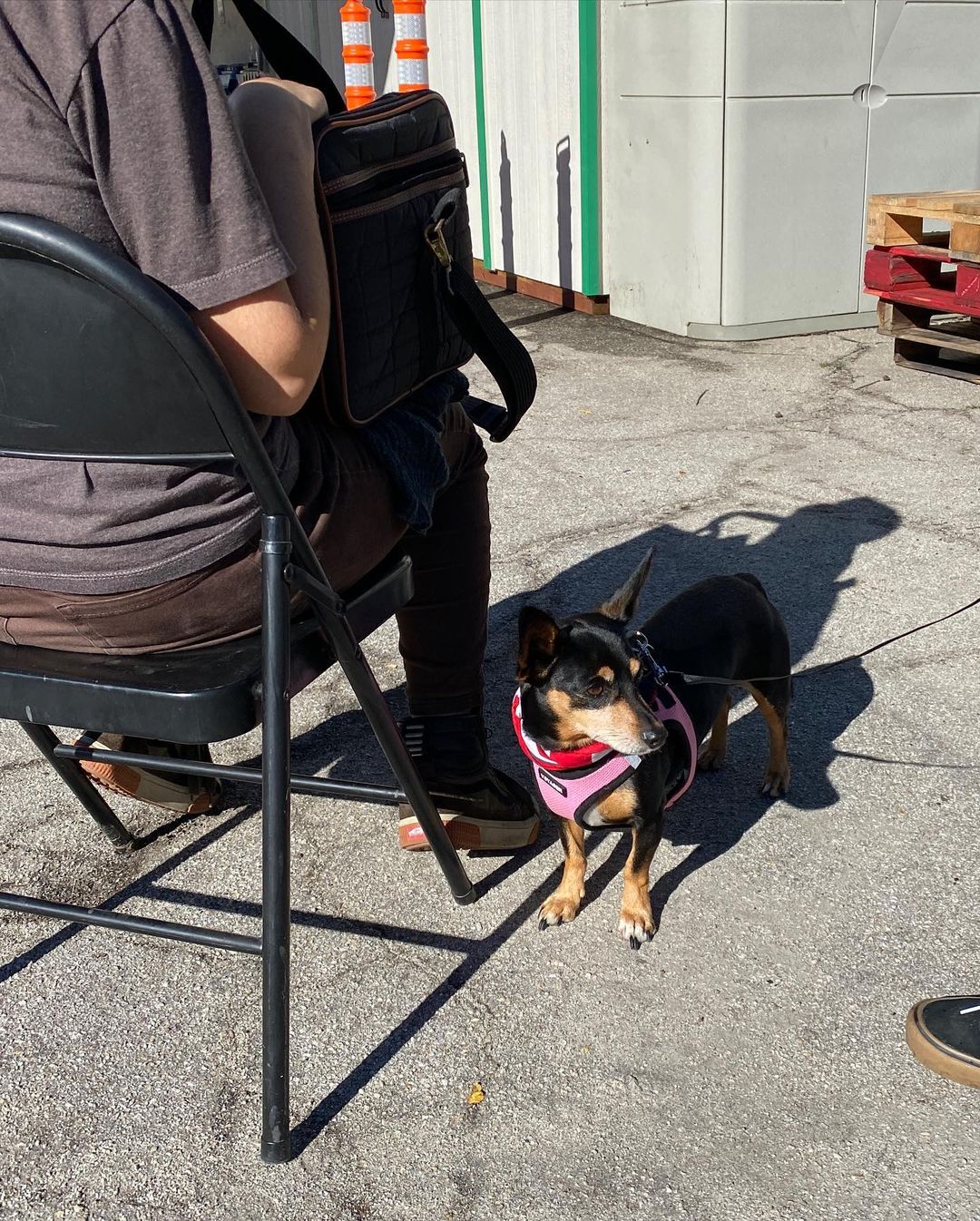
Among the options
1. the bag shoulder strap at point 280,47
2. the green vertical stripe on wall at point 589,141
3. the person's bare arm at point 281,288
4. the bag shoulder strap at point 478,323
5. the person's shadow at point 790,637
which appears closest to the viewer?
the person's bare arm at point 281,288

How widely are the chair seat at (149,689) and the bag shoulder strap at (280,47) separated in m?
0.98

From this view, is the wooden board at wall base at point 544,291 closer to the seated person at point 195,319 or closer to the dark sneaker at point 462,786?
the dark sneaker at point 462,786

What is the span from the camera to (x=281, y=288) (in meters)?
1.49

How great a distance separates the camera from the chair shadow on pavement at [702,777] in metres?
2.31

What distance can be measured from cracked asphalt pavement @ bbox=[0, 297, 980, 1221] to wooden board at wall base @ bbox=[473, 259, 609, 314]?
4.33 m

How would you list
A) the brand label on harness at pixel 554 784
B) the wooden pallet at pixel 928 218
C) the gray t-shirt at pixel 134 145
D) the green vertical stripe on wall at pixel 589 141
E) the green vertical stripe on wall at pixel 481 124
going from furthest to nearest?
the green vertical stripe on wall at pixel 481 124 < the green vertical stripe on wall at pixel 589 141 < the wooden pallet at pixel 928 218 < the brand label on harness at pixel 554 784 < the gray t-shirt at pixel 134 145

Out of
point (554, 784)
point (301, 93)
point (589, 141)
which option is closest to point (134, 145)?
point (301, 93)

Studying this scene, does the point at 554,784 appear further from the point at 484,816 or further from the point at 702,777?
the point at 702,777

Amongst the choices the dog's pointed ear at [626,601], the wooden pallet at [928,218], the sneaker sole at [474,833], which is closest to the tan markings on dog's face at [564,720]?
the dog's pointed ear at [626,601]

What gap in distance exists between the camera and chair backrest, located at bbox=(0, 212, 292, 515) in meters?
1.37

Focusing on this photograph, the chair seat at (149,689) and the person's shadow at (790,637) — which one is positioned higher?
the chair seat at (149,689)

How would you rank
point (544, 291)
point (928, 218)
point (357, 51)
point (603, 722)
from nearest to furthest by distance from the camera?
1. point (603, 722)
2. point (928, 218)
3. point (357, 51)
4. point (544, 291)

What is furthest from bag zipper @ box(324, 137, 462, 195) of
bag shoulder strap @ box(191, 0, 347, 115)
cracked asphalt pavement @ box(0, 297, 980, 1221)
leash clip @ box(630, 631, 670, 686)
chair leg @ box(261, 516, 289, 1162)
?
cracked asphalt pavement @ box(0, 297, 980, 1221)

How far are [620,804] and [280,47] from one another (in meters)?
1.49
